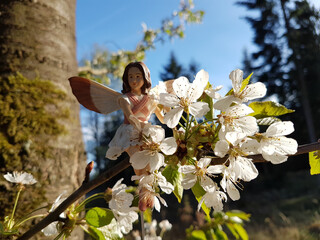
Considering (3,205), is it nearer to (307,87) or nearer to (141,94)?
(141,94)

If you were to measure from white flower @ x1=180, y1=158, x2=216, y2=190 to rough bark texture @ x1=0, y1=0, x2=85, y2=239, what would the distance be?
1.84 ft

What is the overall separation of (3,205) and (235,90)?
0.67m

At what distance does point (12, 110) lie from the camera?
0.78m

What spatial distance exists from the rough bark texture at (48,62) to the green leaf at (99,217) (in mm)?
409

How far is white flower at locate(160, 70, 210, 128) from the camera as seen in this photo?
330 mm

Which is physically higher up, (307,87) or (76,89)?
(307,87)

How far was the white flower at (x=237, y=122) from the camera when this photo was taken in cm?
33

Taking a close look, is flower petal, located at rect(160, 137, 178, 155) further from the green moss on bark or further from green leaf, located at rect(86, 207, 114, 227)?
the green moss on bark

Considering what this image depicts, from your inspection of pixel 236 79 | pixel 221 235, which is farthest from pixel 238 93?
pixel 221 235

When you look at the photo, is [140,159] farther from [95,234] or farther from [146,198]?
[95,234]

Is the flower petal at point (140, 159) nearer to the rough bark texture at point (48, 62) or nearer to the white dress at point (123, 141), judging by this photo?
the white dress at point (123, 141)

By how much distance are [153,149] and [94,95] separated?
0.12m

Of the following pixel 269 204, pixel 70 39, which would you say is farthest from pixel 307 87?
pixel 70 39

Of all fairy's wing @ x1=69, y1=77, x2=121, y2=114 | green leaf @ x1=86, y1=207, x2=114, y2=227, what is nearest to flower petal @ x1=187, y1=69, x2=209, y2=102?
fairy's wing @ x1=69, y1=77, x2=121, y2=114
